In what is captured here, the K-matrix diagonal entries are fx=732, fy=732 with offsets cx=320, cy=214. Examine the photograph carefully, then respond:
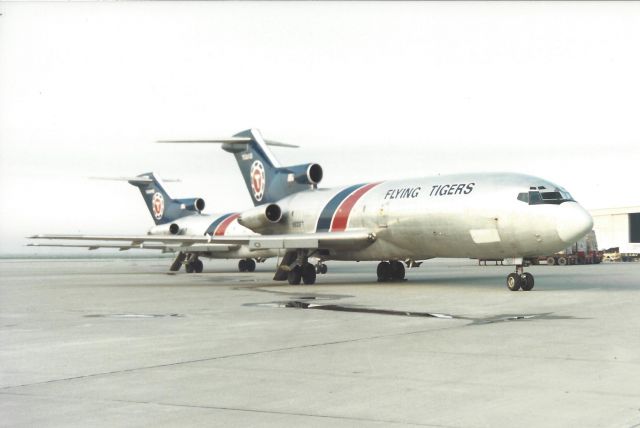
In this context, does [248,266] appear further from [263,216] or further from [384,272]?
[384,272]

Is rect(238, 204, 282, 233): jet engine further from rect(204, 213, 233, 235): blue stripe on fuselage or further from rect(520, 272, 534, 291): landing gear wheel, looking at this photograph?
rect(520, 272, 534, 291): landing gear wheel

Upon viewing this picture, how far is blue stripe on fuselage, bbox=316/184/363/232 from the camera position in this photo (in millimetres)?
29219

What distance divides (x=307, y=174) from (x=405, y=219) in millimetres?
9003

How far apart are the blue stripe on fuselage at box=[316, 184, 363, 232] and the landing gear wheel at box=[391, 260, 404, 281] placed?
9.87 ft

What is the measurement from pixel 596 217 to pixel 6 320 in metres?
75.3

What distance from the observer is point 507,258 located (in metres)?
22.7

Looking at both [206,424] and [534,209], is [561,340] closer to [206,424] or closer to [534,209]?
[206,424]

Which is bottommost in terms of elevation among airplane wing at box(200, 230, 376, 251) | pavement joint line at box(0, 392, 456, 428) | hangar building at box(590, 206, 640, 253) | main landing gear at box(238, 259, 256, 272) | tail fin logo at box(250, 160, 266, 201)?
main landing gear at box(238, 259, 256, 272)

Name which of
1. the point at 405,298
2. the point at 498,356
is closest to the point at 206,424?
the point at 498,356

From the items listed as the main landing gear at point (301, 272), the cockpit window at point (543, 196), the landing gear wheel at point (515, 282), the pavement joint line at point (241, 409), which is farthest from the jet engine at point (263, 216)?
the pavement joint line at point (241, 409)

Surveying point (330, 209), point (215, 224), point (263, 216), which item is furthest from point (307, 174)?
point (215, 224)

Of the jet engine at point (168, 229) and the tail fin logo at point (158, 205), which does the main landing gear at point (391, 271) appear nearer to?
the jet engine at point (168, 229)

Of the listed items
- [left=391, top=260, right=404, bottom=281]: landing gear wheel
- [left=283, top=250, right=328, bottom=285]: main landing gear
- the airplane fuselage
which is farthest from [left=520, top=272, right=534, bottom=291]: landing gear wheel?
[left=283, top=250, right=328, bottom=285]: main landing gear

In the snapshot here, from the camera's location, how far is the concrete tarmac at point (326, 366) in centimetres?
610
